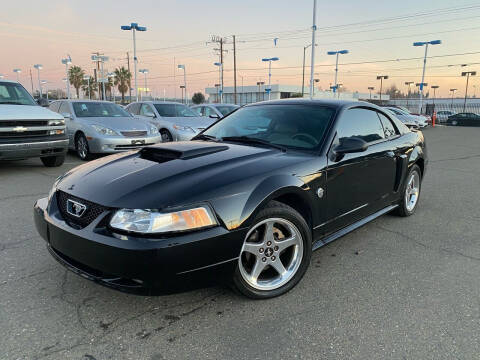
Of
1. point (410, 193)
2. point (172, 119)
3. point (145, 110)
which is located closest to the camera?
point (410, 193)

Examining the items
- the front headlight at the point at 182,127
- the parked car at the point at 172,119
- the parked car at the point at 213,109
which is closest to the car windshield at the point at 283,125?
the parked car at the point at 172,119

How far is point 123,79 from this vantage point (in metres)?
67.1

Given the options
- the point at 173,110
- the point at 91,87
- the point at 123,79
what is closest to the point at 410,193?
the point at 173,110

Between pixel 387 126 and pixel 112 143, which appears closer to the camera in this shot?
pixel 387 126

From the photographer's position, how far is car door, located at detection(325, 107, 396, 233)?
309 cm

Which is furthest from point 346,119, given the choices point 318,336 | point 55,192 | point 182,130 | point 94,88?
point 94,88

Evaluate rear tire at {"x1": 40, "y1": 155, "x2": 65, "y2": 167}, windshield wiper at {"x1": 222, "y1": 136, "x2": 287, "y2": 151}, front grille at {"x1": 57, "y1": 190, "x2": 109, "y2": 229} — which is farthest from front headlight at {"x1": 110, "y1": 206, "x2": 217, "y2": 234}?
rear tire at {"x1": 40, "y1": 155, "x2": 65, "y2": 167}

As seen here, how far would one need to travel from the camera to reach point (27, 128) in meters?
6.74

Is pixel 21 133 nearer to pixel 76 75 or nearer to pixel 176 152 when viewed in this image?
pixel 176 152

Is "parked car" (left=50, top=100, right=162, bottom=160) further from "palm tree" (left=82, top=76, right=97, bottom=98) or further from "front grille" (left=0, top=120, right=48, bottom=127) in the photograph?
"palm tree" (left=82, top=76, right=97, bottom=98)

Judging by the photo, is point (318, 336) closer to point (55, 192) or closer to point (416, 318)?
point (416, 318)

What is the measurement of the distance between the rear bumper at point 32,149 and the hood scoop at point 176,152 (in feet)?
15.6

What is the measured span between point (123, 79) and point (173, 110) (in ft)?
202

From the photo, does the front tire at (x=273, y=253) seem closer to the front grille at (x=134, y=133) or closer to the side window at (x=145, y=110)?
the front grille at (x=134, y=133)
